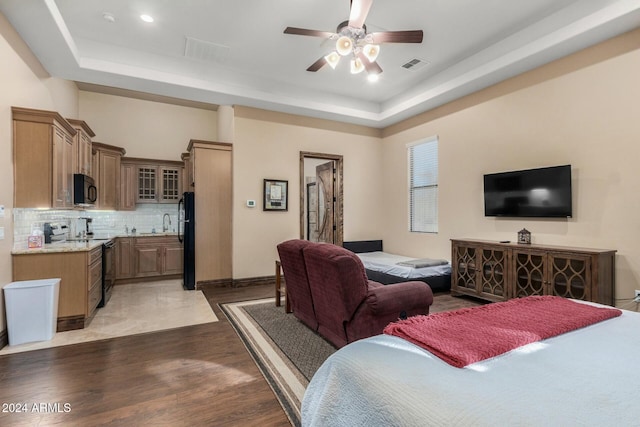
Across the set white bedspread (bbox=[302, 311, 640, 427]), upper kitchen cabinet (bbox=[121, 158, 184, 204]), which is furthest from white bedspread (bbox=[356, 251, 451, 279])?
upper kitchen cabinet (bbox=[121, 158, 184, 204])

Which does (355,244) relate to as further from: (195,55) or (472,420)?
(472,420)

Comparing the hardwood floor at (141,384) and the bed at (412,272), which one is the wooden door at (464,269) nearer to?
the bed at (412,272)

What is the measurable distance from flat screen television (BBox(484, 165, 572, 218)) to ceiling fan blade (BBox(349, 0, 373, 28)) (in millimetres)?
2920

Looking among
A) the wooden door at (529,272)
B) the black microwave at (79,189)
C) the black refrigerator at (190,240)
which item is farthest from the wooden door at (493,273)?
the black microwave at (79,189)

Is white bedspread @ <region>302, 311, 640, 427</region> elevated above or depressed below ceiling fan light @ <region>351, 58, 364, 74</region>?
below

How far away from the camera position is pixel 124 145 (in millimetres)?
6148

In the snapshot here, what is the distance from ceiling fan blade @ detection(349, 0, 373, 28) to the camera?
2717mm

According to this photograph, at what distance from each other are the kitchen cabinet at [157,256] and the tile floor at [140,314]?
50 centimetres

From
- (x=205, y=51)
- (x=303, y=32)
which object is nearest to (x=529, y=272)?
(x=303, y=32)

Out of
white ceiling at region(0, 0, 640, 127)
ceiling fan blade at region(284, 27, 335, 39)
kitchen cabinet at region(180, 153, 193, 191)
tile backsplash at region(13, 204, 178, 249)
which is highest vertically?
white ceiling at region(0, 0, 640, 127)

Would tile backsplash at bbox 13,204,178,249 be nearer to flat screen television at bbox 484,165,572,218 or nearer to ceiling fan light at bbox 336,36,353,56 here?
ceiling fan light at bbox 336,36,353,56

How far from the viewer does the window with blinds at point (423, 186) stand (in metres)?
5.68

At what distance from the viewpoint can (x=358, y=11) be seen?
2.83 meters

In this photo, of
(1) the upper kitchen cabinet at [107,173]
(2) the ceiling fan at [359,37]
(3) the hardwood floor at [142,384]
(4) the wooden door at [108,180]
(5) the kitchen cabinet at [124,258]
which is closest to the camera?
(3) the hardwood floor at [142,384]
